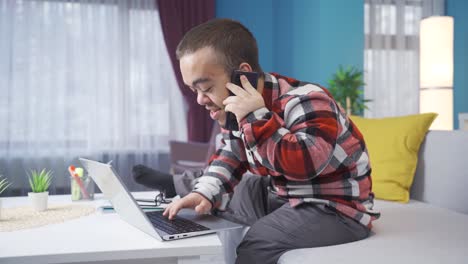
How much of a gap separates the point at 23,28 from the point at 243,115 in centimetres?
401

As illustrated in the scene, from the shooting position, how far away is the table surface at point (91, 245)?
0.82 m

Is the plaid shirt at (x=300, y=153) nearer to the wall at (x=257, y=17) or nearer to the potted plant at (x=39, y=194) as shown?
the potted plant at (x=39, y=194)

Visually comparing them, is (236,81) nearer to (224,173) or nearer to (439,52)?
(224,173)

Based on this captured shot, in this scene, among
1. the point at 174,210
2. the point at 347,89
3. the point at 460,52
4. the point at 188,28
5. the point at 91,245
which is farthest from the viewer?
the point at 460,52

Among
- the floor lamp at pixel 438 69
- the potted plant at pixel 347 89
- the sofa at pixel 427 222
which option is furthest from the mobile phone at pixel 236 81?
the floor lamp at pixel 438 69

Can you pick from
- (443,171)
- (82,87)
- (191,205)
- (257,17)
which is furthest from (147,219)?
(257,17)

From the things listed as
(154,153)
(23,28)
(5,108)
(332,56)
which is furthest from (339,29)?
(5,108)

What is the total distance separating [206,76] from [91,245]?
0.49 metres

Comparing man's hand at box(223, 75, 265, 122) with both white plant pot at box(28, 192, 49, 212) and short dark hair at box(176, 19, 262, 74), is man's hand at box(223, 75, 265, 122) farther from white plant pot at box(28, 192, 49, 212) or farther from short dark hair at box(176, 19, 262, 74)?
white plant pot at box(28, 192, 49, 212)

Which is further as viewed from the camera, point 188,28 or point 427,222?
point 188,28

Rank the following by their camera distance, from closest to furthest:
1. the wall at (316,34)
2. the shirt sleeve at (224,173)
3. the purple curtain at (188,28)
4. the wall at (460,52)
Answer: the shirt sleeve at (224,173) → the wall at (316,34) → the purple curtain at (188,28) → the wall at (460,52)

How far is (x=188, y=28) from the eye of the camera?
4609mm

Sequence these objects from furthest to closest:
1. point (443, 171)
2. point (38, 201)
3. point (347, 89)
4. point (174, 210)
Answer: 1. point (347, 89)
2. point (443, 171)
3. point (38, 201)
4. point (174, 210)

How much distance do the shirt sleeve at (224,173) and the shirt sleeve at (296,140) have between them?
0.93ft
